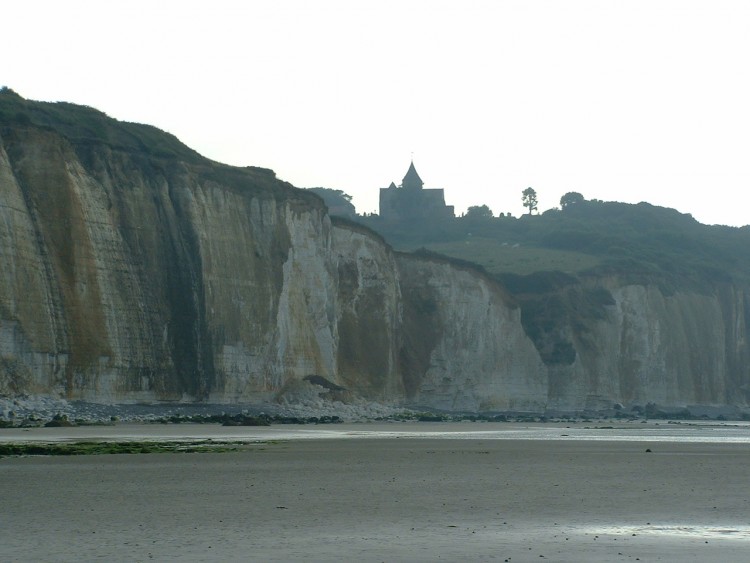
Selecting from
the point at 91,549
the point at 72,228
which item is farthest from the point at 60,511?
the point at 72,228

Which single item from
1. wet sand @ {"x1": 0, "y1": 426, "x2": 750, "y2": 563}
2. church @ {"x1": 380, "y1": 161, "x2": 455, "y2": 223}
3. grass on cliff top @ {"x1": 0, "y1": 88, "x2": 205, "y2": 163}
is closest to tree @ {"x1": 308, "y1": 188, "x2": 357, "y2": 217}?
church @ {"x1": 380, "y1": 161, "x2": 455, "y2": 223}

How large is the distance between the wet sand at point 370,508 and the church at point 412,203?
104932 millimetres

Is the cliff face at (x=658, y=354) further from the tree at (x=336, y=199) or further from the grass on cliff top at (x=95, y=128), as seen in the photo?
the tree at (x=336, y=199)

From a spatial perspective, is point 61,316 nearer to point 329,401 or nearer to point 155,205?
point 155,205

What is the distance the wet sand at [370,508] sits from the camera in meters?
9.80

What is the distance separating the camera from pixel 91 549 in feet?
31.9

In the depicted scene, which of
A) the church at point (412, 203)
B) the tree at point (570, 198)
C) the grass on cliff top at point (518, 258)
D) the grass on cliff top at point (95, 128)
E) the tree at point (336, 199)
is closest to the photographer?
the grass on cliff top at point (95, 128)

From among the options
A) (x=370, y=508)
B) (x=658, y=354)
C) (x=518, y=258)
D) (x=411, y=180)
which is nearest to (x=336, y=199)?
(x=411, y=180)

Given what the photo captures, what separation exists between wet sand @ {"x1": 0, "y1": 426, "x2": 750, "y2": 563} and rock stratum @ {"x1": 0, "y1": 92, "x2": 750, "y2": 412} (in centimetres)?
1675

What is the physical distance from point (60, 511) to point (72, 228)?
26640 millimetres

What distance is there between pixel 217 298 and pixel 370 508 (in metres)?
30.5

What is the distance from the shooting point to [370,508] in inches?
508

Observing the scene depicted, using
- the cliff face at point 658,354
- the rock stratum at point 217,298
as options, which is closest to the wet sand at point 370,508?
the rock stratum at point 217,298

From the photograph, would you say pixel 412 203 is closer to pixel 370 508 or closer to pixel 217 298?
pixel 217 298
